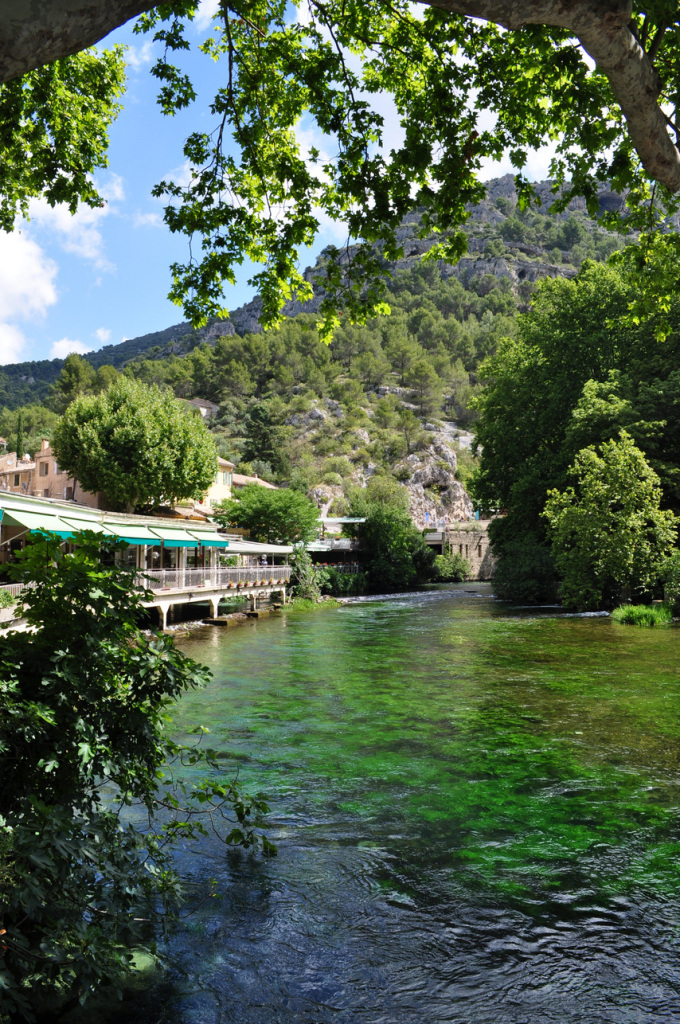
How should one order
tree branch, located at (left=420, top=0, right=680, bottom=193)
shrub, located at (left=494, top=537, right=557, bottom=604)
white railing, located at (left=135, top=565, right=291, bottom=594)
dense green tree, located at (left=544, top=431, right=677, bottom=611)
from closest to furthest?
tree branch, located at (left=420, top=0, right=680, bottom=193) → white railing, located at (left=135, top=565, right=291, bottom=594) → dense green tree, located at (left=544, top=431, right=677, bottom=611) → shrub, located at (left=494, top=537, right=557, bottom=604)

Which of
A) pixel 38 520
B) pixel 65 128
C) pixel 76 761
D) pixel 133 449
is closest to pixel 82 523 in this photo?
pixel 38 520

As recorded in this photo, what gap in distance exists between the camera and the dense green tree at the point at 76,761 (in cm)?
320

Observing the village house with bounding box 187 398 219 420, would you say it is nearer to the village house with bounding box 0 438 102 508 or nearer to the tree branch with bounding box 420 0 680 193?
the village house with bounding box 0 438 102 508

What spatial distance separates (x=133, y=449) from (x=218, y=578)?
37.6 ft

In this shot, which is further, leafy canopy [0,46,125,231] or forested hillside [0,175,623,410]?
forested hillside [0,175,623,410]

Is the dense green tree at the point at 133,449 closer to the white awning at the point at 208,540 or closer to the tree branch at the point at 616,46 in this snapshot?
the white awning at the point at 208,540

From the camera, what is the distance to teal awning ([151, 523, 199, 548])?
28.0 m

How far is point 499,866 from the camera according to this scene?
5992 millimetres

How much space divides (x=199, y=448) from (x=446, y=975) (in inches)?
1502

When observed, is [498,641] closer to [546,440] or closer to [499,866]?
[499,866]

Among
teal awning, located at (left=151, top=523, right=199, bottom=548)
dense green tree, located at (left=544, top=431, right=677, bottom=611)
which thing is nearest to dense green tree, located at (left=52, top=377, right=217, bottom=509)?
teal awning, located at (left=151, top=523, right=199, bottom=548)

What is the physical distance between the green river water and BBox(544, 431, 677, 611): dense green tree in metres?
14.9

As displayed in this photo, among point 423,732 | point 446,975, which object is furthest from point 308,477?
point 446,975

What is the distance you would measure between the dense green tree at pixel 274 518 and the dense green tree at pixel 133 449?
6200mm
